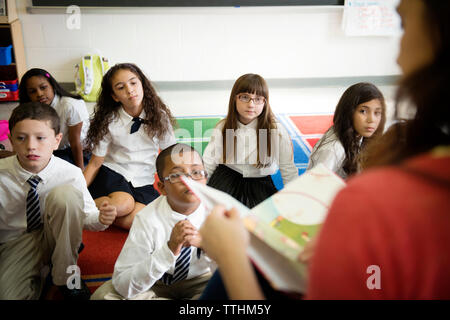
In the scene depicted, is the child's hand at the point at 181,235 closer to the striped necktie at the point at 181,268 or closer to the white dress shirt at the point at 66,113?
the striped necktie at the point at 181,268

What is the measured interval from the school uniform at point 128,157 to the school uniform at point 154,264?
73cm

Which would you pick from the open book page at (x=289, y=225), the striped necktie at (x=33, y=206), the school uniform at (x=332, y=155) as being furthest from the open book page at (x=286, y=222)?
the school uniform at (x=332, y=155)

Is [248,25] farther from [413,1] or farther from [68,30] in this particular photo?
[413,1]

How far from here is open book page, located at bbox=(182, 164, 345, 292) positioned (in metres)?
0.65

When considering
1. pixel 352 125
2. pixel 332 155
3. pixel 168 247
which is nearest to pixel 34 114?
pixel 168 247

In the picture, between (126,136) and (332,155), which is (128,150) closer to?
(126,136)

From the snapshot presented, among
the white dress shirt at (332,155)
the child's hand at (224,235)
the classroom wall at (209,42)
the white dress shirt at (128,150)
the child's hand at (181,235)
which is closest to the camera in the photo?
the child's hand at (224,235)

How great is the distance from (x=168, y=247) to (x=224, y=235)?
43 cm

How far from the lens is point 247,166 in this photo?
189 cm

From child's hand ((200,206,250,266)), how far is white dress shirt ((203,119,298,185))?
119cm

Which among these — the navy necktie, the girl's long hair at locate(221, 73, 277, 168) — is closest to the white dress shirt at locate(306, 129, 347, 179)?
the girl's long hair at locate(221, 73, 277, 168)

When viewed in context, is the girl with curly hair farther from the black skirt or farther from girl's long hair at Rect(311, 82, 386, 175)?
girl's long hair at Rect(311, 82, 386, 175)

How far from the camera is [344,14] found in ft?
12.7

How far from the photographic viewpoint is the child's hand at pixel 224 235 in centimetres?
62
